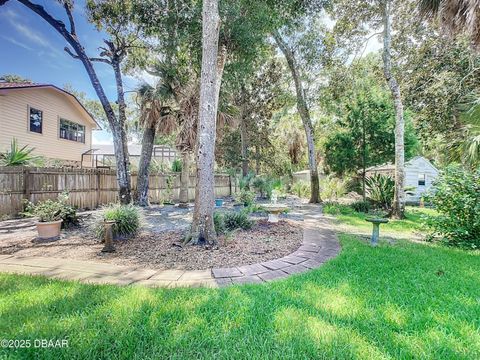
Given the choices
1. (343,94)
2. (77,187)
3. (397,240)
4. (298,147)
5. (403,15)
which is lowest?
(397,240)

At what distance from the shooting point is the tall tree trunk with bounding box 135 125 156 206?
37.1ft

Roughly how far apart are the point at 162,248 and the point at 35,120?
13.8 m

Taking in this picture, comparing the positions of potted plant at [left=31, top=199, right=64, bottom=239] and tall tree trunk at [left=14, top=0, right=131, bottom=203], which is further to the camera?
tall tree trunk at [left=14, top=0, right=131, bottom=203]

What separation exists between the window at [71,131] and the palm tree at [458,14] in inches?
708

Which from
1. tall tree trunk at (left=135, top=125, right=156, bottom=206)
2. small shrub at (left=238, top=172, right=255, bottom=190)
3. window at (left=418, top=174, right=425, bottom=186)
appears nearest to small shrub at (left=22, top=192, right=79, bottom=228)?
tall tree trunk at (left=135, top=125, right=156, bottom=206)

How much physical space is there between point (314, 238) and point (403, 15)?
10275 millimetres

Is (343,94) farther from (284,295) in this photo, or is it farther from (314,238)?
(284,295)

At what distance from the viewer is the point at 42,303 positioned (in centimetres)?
244

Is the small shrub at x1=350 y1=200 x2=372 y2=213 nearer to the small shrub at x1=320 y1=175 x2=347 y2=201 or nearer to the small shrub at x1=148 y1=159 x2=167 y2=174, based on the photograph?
the small shrub at x1=320 y1=175 x2=347 y2=201

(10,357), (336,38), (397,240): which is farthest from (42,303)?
(336,38)

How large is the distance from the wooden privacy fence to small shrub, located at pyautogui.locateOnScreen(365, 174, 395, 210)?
392 inches

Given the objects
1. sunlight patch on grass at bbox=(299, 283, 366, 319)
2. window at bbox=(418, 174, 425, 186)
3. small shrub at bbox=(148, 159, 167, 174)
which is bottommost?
sunlight patch on grass at bbox=(299, 283, 366, 319)

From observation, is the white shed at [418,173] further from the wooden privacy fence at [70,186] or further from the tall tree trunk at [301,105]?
the wooden privacy fence at [70,186]

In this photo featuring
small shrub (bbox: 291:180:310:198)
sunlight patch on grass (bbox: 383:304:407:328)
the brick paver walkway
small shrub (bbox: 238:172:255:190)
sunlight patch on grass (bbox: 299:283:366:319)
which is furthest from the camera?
small shrub (bbox: 291:180:310:198)
